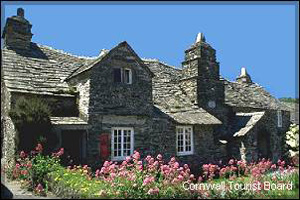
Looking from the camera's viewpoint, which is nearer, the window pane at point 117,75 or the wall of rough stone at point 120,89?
the wall of rough stone at point 120,89

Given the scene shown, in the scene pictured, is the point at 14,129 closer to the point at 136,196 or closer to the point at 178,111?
the point at 136,196

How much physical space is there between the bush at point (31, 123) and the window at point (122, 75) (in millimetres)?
4012

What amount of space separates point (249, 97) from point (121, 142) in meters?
15.2

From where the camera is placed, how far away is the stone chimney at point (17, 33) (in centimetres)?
1853

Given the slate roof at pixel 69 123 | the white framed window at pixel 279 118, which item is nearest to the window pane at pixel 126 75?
the slate roof at pixel 69 123

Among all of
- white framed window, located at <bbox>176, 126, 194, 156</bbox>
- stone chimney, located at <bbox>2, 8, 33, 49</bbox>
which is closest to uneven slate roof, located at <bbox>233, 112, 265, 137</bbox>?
white framed window, located at <bbox>176, 126, 194, 156</bbox>

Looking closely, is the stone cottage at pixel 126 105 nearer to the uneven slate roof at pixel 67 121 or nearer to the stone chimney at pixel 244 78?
the uneven slate roof at pixel 67 121

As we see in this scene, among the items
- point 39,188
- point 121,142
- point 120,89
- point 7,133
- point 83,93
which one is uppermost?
point 120,89

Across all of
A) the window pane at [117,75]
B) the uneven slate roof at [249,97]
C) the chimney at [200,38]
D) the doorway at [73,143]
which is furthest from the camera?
the uneven slate roof at [249,97]

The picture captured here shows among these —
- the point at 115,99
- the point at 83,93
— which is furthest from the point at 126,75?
the point at 83,93

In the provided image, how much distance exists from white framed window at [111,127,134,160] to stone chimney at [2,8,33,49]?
819 centimetres

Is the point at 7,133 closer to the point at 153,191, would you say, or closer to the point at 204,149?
the point at 153,191

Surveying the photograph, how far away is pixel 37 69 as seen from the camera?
17.6 meters

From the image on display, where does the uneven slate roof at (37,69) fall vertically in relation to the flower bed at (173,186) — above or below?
above
